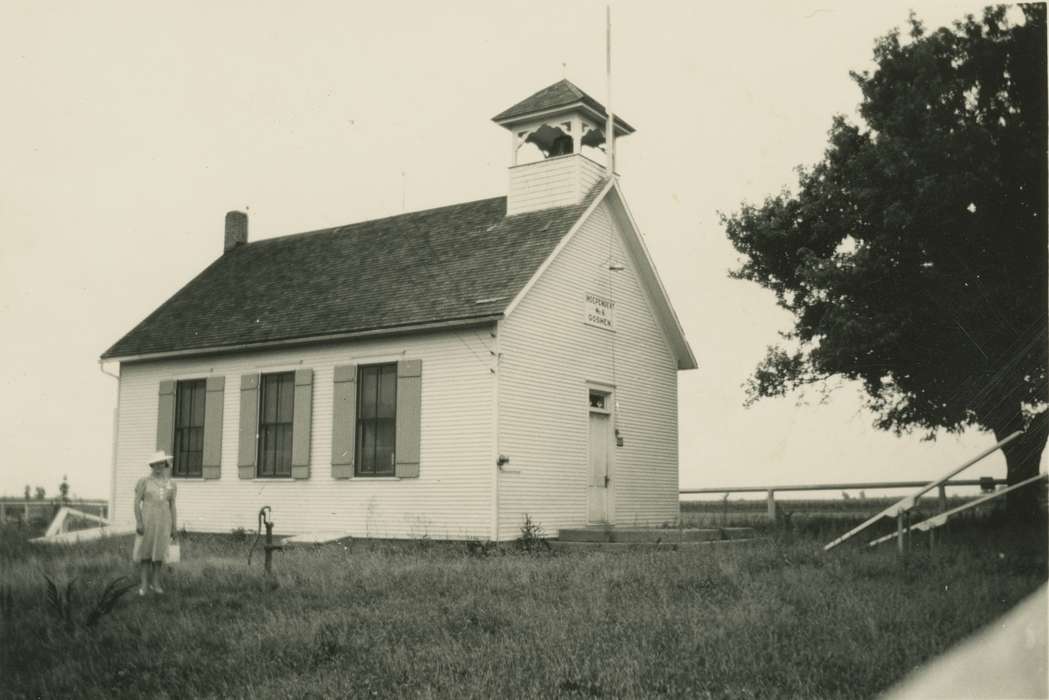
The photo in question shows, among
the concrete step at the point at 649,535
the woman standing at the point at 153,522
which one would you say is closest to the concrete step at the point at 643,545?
the concrete step at the point at 649,535

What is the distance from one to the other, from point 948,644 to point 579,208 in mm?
11155

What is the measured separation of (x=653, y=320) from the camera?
19.8 metres

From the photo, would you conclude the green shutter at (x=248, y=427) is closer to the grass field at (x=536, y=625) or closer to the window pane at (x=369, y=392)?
the window pane at (x=369, y=392)

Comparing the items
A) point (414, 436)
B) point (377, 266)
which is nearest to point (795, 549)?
point (414, 436)

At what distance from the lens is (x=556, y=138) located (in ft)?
63.2

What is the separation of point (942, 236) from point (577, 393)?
618 centimetres

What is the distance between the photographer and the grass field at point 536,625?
25.0ft

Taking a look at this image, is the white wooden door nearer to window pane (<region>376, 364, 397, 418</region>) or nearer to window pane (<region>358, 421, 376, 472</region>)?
window pane (<region>376, 364, 397, 418</region>)

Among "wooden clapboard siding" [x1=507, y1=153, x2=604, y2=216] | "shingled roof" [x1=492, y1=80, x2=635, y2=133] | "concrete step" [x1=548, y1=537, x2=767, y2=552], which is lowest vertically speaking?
"concrete step" [x1=548, y1=537, x2=767, y2=552]

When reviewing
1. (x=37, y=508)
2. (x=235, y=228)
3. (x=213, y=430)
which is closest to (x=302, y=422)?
(x=213, y=430)

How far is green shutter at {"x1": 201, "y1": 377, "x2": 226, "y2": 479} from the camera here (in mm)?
18703

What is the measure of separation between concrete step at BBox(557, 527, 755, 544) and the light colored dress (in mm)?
6334

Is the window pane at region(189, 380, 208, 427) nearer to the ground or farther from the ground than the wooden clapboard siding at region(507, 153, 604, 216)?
nearer to the ground

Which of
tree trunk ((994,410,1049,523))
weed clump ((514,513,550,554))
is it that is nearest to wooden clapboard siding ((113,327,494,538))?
weed clump ((514,513,550,554))
